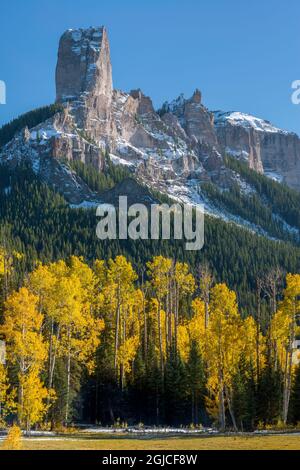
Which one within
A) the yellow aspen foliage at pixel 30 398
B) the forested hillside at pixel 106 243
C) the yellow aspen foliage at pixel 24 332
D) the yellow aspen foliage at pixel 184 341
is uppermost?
the forested hillside at pixel 106 243

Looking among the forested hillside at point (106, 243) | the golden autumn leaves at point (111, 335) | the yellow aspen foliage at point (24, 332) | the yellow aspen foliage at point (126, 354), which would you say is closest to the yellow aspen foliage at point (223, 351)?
the golden autumn leaves at point (111, 335)

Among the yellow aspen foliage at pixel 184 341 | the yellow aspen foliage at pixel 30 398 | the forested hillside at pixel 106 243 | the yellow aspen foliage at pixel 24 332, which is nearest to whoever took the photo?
the yellow aspen foliage at pixel 30 398

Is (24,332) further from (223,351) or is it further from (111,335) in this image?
(111,335)

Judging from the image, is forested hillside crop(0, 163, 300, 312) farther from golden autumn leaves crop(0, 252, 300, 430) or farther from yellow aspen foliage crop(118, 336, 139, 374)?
yellow aspen foliage crop(118, 336, 139, 374)

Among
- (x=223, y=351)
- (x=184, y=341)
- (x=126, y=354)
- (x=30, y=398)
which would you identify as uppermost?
(x=223, y=351)

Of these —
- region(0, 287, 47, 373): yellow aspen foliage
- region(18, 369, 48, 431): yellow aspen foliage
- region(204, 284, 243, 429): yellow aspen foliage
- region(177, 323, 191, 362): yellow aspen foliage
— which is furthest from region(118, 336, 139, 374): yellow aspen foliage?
region(18, 369, 48, 431): yellow aspen foliage

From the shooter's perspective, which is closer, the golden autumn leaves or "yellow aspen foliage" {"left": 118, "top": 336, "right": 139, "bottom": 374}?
the golden autumn leaves

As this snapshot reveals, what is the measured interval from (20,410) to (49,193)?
157828 millimetres

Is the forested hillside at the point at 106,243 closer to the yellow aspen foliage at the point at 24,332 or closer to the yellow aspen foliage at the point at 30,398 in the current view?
the yellow aspen foliage at the point at 24,332

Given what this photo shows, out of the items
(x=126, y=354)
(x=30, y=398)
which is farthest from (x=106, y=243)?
(x=30, y=398)

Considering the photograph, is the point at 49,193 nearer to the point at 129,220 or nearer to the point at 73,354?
the point at 129,220

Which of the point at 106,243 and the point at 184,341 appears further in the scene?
the point at 106,243

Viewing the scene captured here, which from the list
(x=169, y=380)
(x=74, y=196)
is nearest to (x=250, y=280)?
(x=74, y=196)

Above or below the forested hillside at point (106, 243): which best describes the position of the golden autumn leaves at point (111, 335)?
below
